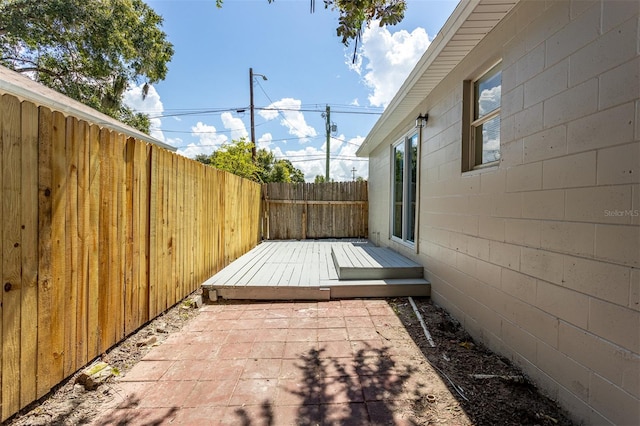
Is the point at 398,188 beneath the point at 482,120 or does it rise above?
beneath

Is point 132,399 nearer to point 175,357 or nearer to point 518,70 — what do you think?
point 175,357

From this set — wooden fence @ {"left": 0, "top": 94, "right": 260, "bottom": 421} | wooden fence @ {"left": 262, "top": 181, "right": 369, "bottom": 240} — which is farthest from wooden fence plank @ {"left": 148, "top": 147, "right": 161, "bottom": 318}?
wooden fence @ {"left": 262, "top": 181, "right": 369, "bottom": 240}

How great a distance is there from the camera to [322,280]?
416cm

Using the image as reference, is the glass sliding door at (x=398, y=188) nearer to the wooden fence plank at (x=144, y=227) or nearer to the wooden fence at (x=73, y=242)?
the wooden fence at (x=73, y=242)

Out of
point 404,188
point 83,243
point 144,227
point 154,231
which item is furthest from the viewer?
point 404,188

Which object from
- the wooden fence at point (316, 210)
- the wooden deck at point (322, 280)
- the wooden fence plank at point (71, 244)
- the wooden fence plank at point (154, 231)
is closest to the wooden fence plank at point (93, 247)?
the wooden fence plank at point (71, 244)

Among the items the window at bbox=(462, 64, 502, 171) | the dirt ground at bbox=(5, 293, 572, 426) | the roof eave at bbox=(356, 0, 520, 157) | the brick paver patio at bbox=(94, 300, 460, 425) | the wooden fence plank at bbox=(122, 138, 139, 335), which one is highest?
the roof eave at bbox=(356, 0, 520, 157)

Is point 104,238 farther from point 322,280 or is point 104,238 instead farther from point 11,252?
point 322,280

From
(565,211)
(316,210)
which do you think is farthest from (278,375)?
(316,210)

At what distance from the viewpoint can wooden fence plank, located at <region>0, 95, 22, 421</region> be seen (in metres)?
1.52

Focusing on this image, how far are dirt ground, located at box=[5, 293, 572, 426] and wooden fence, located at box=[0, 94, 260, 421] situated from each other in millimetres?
105

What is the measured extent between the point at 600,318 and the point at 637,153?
2.87 feet

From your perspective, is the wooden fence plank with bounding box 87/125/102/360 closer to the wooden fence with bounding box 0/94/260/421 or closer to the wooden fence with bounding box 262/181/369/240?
the wooden fence with bounding box 0/94/260/421

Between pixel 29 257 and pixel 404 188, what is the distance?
16.9 ft
